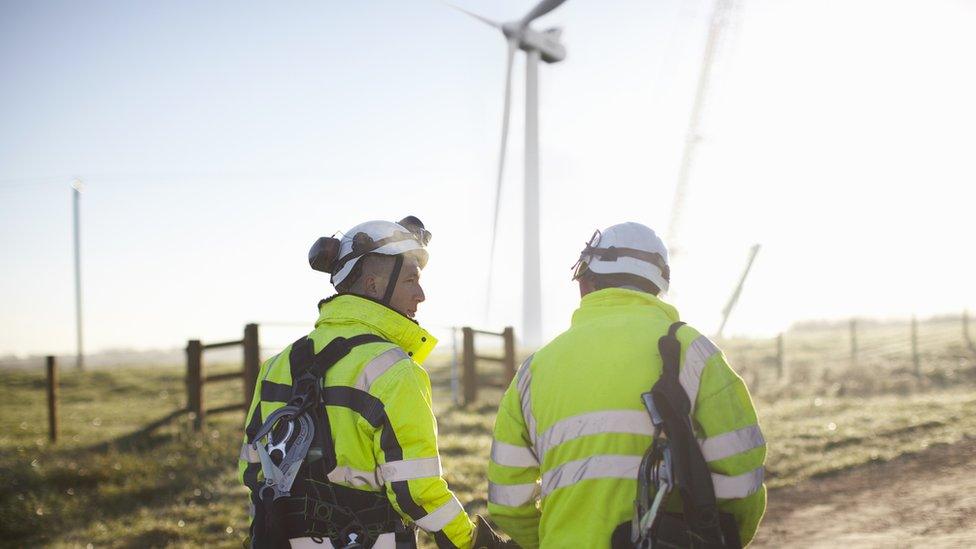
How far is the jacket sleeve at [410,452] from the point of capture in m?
3.23

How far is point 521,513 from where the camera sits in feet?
11.3

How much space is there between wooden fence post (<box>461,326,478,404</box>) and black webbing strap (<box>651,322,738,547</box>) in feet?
38.5

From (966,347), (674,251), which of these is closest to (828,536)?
(966,347)

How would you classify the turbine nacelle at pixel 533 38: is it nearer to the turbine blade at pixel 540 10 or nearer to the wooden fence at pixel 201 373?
the turbine blade at pixel 540 10

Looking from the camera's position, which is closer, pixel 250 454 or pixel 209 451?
pixel 250 454

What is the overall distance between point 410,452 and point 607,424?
0.84 m

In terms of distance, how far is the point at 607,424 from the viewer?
3.00 metres

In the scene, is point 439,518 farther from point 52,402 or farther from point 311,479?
point 52,402

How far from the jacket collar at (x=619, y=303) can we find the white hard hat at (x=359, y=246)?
96 centimetres

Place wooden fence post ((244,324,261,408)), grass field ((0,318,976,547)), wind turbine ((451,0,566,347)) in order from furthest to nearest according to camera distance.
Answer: wind turbine ((451,0,566,347)), wooden fence post ((244,324,261,408)), grass field ((0,318,976,547))

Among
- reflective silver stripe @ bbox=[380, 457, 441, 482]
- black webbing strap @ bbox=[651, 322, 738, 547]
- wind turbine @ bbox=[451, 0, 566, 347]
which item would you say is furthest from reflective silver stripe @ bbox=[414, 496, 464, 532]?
wind turbine @ bbox=[451, 0, 566, 347]

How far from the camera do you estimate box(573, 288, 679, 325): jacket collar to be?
3232mm

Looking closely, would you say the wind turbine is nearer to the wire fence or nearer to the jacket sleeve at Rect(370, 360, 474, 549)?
the wire fence

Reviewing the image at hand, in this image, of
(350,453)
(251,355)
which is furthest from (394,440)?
(251,355)
